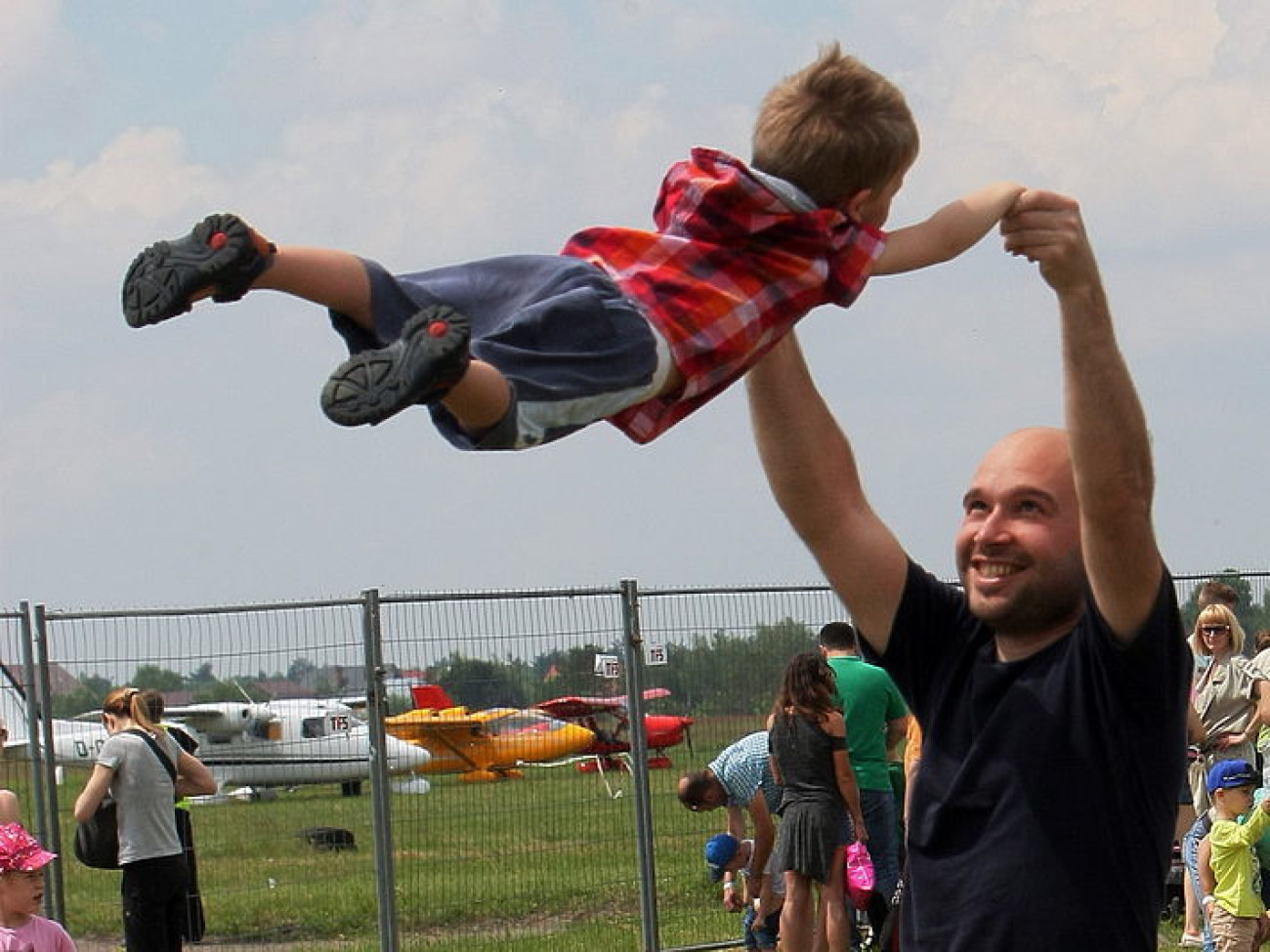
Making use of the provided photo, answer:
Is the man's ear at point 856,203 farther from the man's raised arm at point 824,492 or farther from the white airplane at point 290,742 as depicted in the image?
the white airplane at point 290,742

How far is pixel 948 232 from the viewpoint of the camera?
3717 mm

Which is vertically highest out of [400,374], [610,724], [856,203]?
[856,203]

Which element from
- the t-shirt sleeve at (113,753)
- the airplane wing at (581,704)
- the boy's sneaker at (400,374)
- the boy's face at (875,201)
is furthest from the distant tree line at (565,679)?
the boy's sneaker at (400,374)

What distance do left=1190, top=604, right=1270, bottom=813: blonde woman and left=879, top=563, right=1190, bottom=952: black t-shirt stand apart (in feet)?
25.2

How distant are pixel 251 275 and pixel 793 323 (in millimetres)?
997

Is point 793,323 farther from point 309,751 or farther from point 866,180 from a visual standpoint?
point 309,751

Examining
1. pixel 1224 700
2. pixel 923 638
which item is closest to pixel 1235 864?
pixel 1224 700

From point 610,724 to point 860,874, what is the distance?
1944 millimetres

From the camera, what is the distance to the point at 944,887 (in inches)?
140

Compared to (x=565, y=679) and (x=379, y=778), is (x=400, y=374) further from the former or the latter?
(x=565, y=679)

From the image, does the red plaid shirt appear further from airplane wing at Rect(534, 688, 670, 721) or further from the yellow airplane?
airplane wing at Rect(534, 688, 670, 721)

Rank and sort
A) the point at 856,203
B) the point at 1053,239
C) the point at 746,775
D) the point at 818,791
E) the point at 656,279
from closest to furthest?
the point at 1053,239 → the point at 656,279 → the point at 856,203 → the point at 818,791 → the point at 746,775

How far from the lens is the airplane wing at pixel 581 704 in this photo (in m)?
10.9

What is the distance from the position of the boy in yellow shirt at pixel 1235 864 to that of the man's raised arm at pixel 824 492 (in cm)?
666
